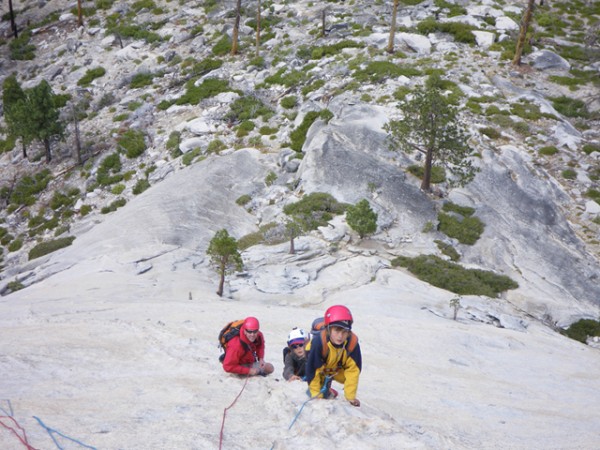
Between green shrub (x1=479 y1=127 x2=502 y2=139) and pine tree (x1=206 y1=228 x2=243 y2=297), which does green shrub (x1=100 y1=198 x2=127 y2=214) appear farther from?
green shrub (x1=479 y1=127 x2=502 y2=139)

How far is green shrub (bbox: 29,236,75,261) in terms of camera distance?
84.3 feet

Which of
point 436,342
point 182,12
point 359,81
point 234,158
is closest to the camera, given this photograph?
point 436,342

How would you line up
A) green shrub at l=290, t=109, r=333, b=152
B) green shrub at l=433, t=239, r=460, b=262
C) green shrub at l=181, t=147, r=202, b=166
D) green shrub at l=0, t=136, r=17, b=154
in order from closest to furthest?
green shrub at l=433, t=239, r=460, b=262 < green shrub at l=290, t=109, r=333, b=152 < green shrub at l=181, t=147, r=202, b=166 < green shrub at l=0, t=136, r=17, b=154

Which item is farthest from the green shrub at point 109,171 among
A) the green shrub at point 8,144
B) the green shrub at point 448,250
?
the green shrub at point 448,250

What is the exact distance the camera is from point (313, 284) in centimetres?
1919

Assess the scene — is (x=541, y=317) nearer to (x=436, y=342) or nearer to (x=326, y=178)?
(x=436, y=342)

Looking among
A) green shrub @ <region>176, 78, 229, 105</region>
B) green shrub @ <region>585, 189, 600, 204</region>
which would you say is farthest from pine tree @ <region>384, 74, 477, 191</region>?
green shrub @ <region>176, 78, 229, 105</region>

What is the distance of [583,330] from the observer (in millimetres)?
17938

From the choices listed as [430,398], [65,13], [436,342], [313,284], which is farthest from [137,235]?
[65,13]

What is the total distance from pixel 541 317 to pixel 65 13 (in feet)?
202

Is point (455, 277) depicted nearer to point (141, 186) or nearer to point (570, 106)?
point (141, 186)

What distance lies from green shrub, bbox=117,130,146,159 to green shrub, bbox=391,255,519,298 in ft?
76.8

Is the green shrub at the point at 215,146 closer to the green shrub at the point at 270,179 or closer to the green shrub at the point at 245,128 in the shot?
the green shrub at the point at 245,128

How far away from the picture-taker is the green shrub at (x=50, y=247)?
25680mm
